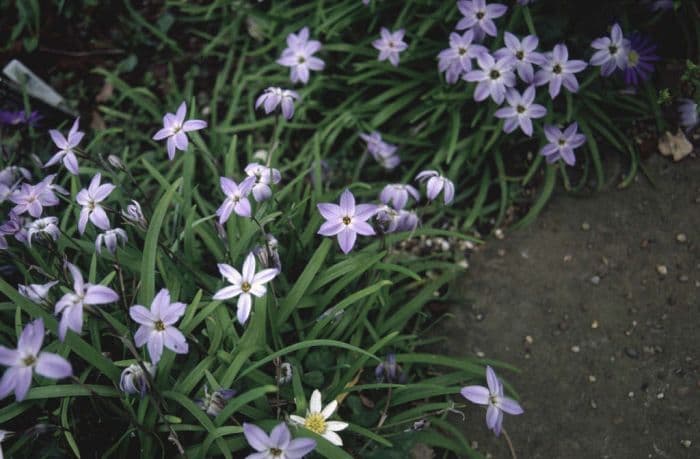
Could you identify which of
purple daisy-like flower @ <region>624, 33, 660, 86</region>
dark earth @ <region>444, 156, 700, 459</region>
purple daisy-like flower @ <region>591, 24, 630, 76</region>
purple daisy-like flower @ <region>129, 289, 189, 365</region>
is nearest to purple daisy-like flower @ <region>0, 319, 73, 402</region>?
purple daisy-like flower @ <region>129, 289, 189, 365</region>

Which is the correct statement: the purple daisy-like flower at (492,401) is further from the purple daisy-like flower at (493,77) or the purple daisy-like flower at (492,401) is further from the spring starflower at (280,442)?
the purple daisy-like flower at (493,77)

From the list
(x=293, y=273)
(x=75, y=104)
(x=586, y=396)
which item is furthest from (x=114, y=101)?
(x=586, y=396)

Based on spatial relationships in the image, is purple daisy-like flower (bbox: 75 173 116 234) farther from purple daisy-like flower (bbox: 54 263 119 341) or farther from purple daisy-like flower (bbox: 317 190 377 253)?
purple daisy-like flower (bbox: 317 190 377 253)

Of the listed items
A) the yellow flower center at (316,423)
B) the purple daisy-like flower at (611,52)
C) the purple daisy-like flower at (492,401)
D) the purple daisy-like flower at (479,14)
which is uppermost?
the purple daisy-like flower at (479,14)

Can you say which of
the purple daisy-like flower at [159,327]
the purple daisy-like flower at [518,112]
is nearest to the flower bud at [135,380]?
the purple daisy-like flower at [159,327]

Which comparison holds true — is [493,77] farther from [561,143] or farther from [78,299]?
[78,299]

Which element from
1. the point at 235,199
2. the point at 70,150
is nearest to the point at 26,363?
the point at 235,199
